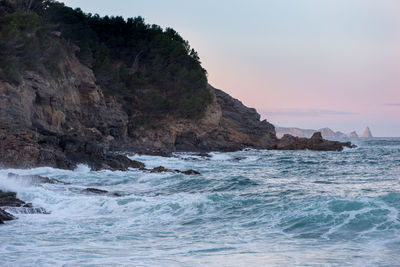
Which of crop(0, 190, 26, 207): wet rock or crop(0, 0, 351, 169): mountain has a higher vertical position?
crop(0, 0, 351, 169): mountain

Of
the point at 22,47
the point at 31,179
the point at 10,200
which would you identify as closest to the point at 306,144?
the point at 22,47

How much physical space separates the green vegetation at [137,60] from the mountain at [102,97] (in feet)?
0.35

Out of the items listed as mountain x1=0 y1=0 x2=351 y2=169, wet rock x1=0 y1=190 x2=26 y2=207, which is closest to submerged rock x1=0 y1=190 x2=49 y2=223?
wet rock x1=0 y1=190 x2=26 y2=207

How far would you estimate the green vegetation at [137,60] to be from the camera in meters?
42.3

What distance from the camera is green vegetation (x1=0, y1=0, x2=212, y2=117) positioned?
139ft

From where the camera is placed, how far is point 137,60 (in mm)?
52188

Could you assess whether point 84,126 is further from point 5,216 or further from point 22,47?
point 5,216

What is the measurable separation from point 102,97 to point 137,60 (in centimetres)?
1224

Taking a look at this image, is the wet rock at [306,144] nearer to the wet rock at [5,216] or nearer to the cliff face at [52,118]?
the cliff face at [52,118]

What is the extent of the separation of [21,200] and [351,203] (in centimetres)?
853

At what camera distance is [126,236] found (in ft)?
30.0

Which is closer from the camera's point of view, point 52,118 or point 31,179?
point 31,179

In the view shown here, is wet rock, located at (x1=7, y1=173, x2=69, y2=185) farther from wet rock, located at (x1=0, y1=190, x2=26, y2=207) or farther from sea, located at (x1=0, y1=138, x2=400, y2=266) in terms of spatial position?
wet rock, located at (x1=0, y1=190, x2=26, y2=207)

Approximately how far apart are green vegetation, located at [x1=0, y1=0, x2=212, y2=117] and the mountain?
0.35ft
